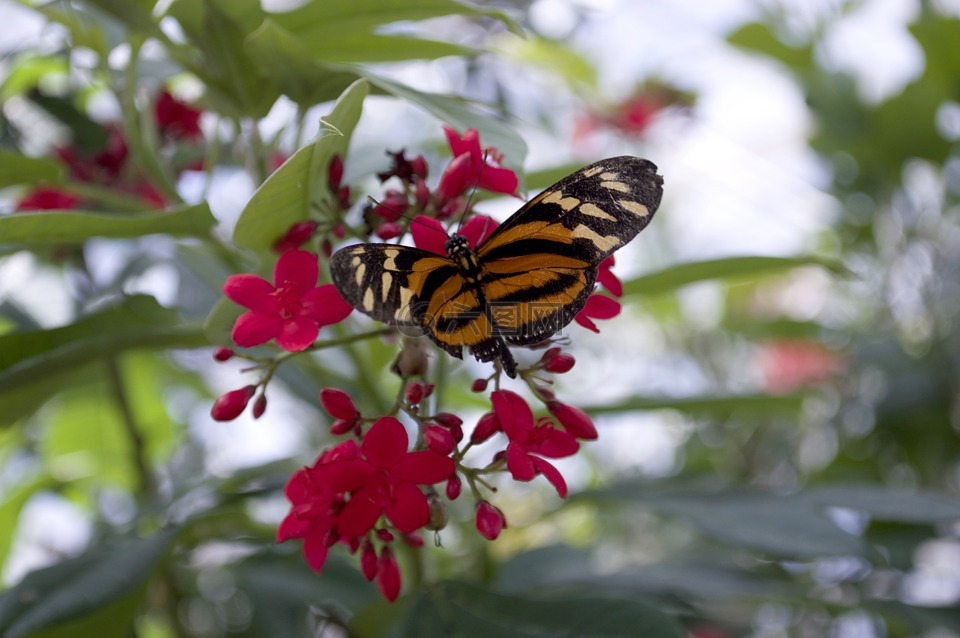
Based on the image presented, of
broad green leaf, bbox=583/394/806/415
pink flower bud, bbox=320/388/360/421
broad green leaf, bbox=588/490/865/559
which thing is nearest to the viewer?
pink flower bud, bbox=320/388/360/421

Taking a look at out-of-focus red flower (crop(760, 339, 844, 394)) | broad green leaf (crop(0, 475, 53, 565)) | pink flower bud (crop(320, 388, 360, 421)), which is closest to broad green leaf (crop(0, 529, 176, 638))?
pink flower bud (crop(320, 388, 360, 421))

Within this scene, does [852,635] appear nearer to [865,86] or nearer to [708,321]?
[708,321]

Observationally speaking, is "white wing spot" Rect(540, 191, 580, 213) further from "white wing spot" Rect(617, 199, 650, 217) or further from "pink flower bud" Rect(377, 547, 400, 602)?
"pink flower bud" Rect(377, 547, 400, 602)

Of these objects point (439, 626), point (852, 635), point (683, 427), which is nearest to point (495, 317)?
point (439, 626)

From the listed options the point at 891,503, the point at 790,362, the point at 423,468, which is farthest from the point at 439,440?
the point at 790,362

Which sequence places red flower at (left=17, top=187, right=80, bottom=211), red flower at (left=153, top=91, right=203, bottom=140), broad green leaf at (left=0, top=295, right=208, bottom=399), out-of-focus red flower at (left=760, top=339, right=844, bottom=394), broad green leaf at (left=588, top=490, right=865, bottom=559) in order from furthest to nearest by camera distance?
1. out-of-focus red flower at (left=760, top=339, right=844, bottom=394)
2. red flower at (left=153, top=91, right=203, bottom=140)
3. red flower at (left=17, top=187, right=80, bottom=211)
4. broad green leaf at (left=588, top=490, right=865, bottom=559)
5. broad green leaf at (left=0, top=295, right=208, bottom=399)

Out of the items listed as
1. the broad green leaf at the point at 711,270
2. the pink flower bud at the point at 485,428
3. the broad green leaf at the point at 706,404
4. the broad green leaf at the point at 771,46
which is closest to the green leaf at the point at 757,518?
the broad green leaf at the point at 706,404

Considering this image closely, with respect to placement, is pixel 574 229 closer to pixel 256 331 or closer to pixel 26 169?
pixel 256 331
